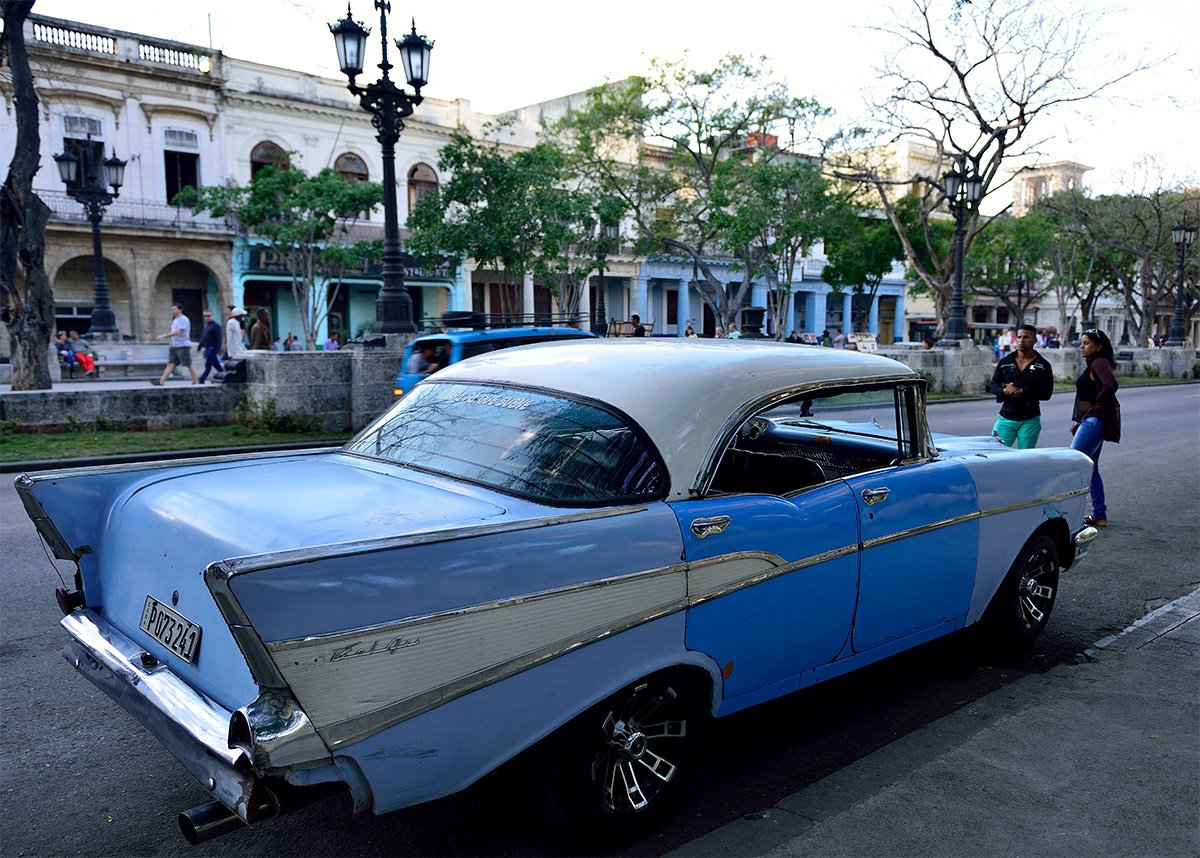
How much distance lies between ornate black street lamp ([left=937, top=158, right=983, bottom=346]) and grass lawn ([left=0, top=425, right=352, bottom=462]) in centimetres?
1682

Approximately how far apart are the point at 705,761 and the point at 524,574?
153cm

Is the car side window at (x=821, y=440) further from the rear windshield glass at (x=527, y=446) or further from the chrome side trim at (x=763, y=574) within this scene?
the rear windshield glass at (x=527, y=446)

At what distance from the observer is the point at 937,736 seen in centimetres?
393

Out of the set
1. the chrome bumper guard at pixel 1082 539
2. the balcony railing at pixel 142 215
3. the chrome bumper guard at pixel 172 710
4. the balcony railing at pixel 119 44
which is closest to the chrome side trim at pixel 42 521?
the chrome bumper guard at pixel 172 710

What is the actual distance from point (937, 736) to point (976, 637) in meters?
1.10

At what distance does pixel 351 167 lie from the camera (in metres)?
35.3

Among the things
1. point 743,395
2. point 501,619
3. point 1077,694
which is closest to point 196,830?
point 501,619

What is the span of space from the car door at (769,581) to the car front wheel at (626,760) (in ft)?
0.67

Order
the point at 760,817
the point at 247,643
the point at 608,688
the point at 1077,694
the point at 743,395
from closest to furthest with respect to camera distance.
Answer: the point at 247,643, the point at 608,688, the point at 760,817, the point at 743,395, the point at 1077,694

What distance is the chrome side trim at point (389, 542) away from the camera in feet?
7.23

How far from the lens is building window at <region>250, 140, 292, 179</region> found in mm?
32906

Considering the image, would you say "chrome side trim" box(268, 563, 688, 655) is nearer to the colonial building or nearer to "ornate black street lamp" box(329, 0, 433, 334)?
"ornate black street lamp" box(329, 0, 433, 334)

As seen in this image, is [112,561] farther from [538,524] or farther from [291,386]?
[291,386]

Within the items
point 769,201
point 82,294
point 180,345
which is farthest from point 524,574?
point 82,294
